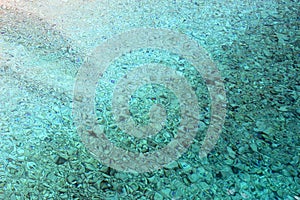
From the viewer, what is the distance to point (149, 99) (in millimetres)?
1812

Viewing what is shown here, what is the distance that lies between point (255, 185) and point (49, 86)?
125 centimetres

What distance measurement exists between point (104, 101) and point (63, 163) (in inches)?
17.5

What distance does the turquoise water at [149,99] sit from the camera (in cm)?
145

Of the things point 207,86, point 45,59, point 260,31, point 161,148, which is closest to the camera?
point 161,148

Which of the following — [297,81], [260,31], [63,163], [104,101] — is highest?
[260,31]

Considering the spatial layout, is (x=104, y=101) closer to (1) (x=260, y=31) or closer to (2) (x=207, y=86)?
(2) (x=207, y=86)

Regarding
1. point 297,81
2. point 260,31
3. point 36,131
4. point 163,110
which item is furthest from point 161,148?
point 260,31

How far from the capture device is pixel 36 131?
1.64m

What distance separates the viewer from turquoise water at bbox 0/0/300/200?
1.45 metres

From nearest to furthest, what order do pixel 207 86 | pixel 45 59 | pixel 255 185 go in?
pixel 255 185 → pixel 207 86 → pixel 45 59

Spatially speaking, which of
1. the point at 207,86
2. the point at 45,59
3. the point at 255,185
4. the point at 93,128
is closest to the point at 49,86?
the point at 45,59

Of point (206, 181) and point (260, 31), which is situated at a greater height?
point (260, 31)

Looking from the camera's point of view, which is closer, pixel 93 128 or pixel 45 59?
pixel 93 128

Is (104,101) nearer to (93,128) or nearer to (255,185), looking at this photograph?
(93,128)
